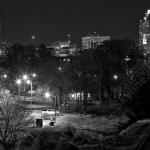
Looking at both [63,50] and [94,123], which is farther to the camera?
[63,50]

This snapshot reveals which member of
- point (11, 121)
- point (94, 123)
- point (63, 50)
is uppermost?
point (63, 50)

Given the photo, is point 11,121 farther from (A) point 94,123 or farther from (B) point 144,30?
(B) point 144,30

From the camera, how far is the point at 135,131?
105ft

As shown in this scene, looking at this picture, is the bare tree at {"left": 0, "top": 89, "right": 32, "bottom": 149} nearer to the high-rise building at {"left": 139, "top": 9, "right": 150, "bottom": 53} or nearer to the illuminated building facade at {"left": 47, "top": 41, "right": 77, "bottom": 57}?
the illuminated building facade at {"left": 47, "top": 41, "right": 77, "bottom": 57}

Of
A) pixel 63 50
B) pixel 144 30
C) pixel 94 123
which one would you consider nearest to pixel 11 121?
pixel 94 123

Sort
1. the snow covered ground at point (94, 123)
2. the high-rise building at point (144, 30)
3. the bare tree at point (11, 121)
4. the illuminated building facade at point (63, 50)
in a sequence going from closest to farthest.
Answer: the bare tree at point (11, 121) < the snow covered ground at point (94, 123) < the illuminated building facade at point (63, 50) < the high-rise building at point (144, 30)

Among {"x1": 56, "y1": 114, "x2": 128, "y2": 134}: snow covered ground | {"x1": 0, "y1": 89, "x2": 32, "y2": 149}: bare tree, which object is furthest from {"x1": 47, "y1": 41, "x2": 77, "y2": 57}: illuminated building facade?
{"x1": 0, "y1": 89, "x2": 32, "y2": 149}: bare tree

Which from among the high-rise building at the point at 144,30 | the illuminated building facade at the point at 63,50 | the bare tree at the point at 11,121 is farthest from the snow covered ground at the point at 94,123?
the high-rise building at the point at 144,30

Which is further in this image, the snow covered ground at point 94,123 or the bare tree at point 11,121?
the snow covered ground at point 94,123

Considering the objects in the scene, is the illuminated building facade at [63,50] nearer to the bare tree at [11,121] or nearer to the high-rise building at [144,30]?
the high-rise building at [144,30]

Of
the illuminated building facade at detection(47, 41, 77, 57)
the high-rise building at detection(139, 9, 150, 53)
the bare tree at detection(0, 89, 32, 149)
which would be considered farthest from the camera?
the high-rise building at detection(139, 9, 150, 53)

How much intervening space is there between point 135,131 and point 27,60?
155 ft

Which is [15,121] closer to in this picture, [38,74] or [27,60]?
[38,74]

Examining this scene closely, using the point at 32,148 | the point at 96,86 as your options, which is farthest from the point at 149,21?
the point at 32,148
